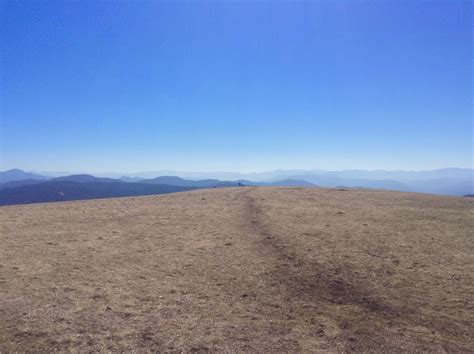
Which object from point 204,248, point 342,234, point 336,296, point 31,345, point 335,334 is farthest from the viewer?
point 342,234

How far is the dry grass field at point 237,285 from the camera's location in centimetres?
650

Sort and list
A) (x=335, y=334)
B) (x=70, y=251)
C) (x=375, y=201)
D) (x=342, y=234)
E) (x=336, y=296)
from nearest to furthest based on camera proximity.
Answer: (x=335, y=334), (x=336, y=296), (x=70, y=251), (x=342, y=234), (x=375, y=201)

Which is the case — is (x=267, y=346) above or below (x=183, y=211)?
below

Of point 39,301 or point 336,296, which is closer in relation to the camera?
point 39,301

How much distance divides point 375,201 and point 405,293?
64.6 ft

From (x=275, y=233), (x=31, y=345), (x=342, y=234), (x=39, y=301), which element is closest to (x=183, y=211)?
(x=275, y=233)

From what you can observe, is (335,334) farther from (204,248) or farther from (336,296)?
(204,248)

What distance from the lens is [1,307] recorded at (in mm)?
7516

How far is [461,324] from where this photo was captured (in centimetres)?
711

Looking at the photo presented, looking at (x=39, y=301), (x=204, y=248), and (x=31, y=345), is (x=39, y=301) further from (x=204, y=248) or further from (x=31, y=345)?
(x=204, y=248)

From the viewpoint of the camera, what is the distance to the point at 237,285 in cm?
930

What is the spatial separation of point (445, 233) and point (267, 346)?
14275 mm

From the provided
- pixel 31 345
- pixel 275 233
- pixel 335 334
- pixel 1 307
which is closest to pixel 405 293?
pixel 335 334

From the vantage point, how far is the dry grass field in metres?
6.50
